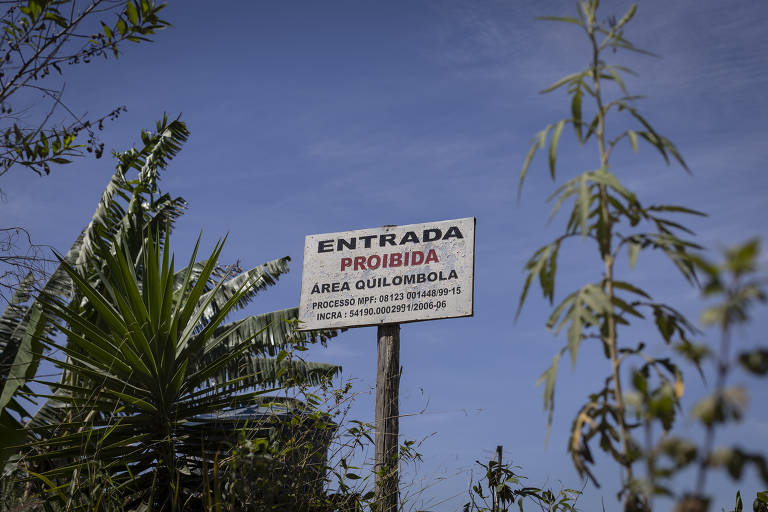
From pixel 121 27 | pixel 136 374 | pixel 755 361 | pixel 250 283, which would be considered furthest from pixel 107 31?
pixel 250 283

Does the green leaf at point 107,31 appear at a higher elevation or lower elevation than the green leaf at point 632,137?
higher

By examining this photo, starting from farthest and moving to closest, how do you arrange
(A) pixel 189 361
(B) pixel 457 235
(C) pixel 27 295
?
1. (C) pixel 27 295
2. (B) pixel 457 235
3. (A) pixel 189 361

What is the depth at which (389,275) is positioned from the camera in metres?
6.36

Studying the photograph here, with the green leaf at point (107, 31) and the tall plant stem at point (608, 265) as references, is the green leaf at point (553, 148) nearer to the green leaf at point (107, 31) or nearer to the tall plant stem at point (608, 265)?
the tall plant stem at point (608, 265)

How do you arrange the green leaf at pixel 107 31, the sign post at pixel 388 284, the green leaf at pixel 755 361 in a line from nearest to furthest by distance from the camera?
the green leaf at pixel 755 361, the green leaf at pixel 107 31, the sign post at pixel 388 284

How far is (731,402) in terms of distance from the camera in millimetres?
1444

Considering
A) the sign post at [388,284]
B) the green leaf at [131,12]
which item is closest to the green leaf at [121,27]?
the green leaf at [131,12]

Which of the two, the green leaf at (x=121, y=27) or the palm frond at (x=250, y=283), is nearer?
the green leaf at (x=121, y=27)

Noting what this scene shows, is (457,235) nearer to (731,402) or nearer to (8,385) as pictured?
(8,385)

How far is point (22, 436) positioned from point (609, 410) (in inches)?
217

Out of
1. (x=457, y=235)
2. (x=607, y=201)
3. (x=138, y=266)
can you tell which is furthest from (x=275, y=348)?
(x=607, y=201)

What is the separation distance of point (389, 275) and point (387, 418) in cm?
127

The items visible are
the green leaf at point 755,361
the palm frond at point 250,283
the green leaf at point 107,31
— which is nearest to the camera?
the green leaf at point 755,361

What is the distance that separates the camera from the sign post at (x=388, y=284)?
602 centimetres
